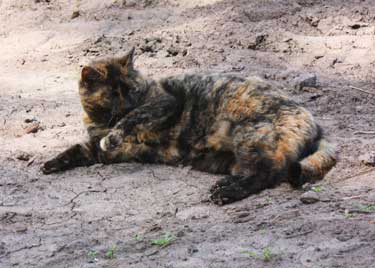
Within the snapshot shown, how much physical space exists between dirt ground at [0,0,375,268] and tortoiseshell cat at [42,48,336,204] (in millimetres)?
136

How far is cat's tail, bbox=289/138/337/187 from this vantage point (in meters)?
4.63

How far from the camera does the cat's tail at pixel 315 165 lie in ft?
15.2

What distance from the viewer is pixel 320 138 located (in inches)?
204

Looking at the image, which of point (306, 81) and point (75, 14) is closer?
point (306, 81)

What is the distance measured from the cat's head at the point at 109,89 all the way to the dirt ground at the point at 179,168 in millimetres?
452

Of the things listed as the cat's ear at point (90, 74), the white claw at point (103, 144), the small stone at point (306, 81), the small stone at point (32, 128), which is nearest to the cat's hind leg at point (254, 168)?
the white claw at point (103, 144)

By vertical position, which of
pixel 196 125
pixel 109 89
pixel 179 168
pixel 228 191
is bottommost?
pixel 179 168

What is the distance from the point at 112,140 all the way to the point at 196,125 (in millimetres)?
648

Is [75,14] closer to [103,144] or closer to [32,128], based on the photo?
[32,128]

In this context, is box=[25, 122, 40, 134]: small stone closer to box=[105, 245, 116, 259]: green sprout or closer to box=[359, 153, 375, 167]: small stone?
box=[105, 245, 116, 259]: green sprout

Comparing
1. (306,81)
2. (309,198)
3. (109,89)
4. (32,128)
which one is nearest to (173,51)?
(306,81)

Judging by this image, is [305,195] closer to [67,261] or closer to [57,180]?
[67,261]

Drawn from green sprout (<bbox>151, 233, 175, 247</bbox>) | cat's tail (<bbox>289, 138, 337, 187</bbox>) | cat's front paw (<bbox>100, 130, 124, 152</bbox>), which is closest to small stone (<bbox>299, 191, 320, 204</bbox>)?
cat's tail (<bbox>289, 138, 337, 187</bbox>)

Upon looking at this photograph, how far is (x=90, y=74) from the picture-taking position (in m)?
5.46
